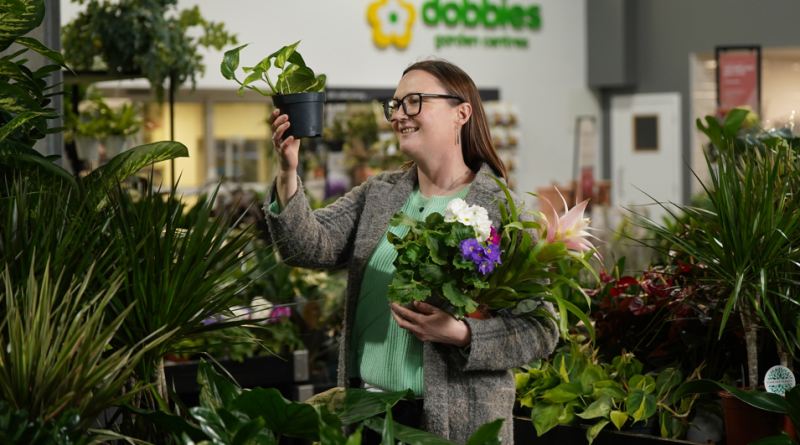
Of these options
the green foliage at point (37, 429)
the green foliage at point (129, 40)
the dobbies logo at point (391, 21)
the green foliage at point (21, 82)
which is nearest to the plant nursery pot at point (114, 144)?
the green foliage at point (129, 40)

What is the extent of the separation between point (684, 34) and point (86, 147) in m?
8.51

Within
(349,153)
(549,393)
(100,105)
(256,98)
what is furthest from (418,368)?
(256,98)

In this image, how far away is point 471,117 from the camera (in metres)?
1.87

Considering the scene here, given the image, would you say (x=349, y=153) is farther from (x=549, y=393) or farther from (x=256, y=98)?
(x=549, y=393)

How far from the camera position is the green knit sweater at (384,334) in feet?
5.72

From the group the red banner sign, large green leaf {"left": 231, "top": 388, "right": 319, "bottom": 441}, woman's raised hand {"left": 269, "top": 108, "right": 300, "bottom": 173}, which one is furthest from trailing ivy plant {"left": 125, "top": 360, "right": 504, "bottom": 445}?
the red banner sign

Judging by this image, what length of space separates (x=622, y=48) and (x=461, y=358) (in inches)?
386

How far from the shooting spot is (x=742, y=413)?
198 centimetres

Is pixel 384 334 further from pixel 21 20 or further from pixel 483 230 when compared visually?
pixel 21 20

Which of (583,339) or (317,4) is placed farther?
(317,4)

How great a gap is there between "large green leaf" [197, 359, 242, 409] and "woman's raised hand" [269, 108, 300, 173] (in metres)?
0.46

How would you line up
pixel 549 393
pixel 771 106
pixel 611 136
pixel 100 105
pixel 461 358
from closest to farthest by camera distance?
pixel 461 358
pixel 549 393
pixel 100 105
pixel 771 106
pixel 611 136

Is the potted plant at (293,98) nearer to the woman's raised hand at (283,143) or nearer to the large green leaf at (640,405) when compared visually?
the woman's raised hand at (283,143)

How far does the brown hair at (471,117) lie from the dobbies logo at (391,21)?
8136 mm
